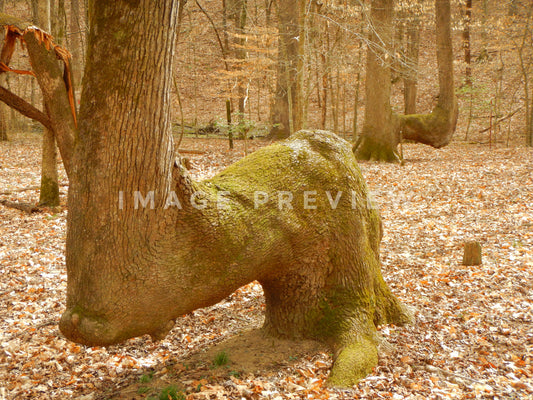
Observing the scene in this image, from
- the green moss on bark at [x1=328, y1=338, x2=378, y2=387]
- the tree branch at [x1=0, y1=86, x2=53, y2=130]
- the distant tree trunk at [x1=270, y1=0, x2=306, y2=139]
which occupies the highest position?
the distant tree trunk at [x1=270, y1=0, x2=306, y2=139]

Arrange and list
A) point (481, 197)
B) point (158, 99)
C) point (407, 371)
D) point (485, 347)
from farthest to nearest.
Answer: point (481, 197)
point (485, 347)
point (407, 371)
point (158, 99)

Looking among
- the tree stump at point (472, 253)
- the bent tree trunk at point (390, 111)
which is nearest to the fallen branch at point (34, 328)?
the tree stump at point (472, 253)

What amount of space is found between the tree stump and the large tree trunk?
9.05m

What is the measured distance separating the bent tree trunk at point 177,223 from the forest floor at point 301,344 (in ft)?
1.26

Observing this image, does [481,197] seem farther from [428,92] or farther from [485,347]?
[428,92]

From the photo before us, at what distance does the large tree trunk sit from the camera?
1471 cm

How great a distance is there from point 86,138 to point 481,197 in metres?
9.01

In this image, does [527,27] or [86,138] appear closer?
[86,138]

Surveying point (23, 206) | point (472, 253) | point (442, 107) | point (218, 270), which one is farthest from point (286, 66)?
point (218, 270)

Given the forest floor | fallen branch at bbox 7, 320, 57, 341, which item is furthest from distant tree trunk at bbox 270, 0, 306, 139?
fallen branch at bbox 7, 320, 57, 341

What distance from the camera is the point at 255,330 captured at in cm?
500

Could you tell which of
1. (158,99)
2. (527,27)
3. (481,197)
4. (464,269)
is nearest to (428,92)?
(527,27)

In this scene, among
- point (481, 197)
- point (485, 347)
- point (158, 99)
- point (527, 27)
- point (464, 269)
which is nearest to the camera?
point (158, 99)

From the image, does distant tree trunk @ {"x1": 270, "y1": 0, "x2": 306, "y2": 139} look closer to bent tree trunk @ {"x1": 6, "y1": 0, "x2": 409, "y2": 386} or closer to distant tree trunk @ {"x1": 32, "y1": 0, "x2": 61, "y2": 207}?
distant tree trunk @ {"x1": 32, "y1": 0, "x2": 61, "y2": 207}
